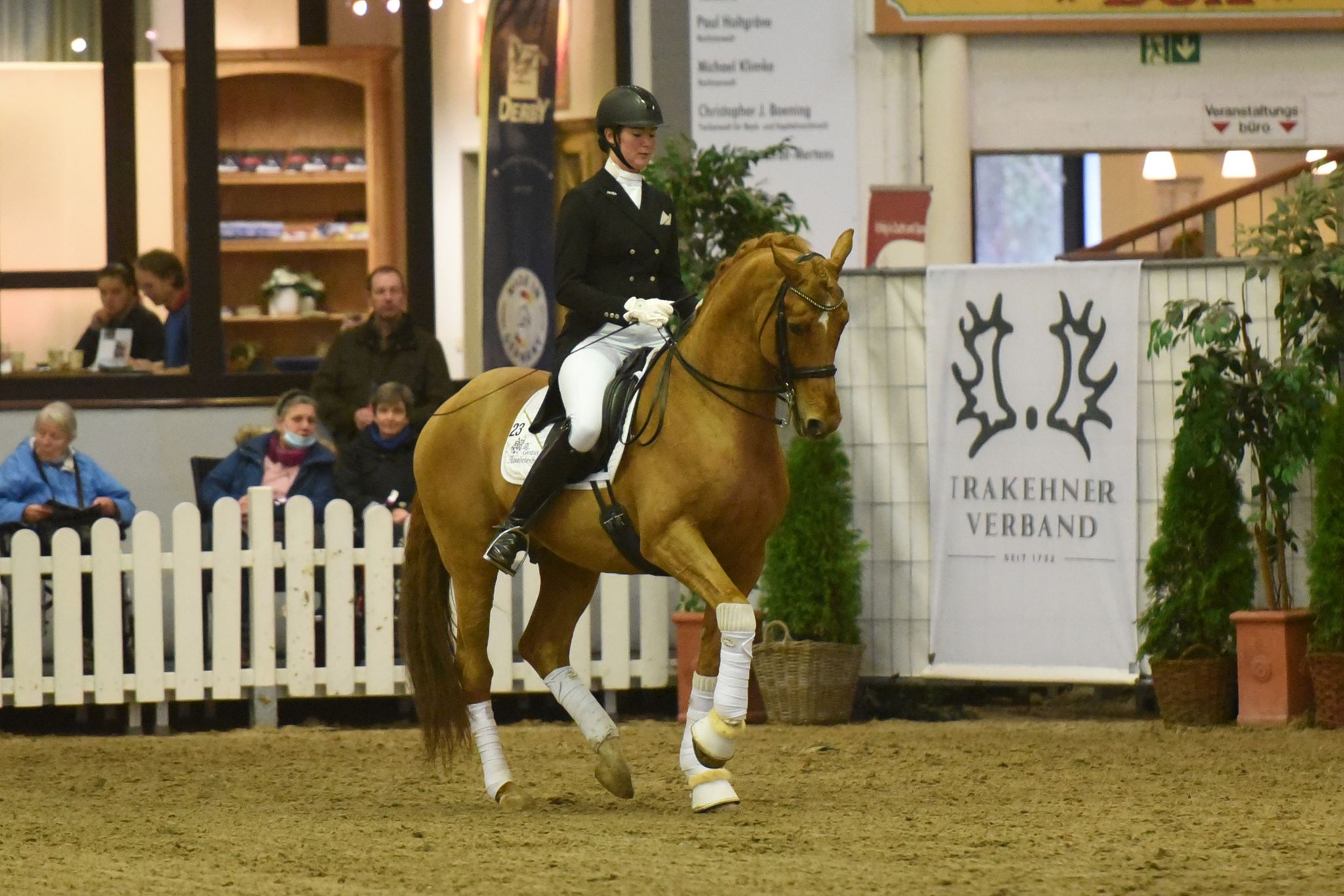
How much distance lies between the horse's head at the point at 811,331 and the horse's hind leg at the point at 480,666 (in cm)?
171

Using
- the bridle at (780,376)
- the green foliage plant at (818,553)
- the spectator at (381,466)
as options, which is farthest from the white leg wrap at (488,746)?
the spectator at (381,466)

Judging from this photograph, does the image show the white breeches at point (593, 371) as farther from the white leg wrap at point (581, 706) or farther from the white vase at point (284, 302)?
the white vase at point (284, 302)

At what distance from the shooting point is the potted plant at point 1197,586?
9594 millimetres

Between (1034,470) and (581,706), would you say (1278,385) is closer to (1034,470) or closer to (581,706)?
(1034,470)

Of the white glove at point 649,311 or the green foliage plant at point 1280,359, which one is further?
the green foliage plant at point 1280,359

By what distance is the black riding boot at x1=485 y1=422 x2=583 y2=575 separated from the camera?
7309 mm

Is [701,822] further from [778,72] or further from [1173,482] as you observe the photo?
[778,72]

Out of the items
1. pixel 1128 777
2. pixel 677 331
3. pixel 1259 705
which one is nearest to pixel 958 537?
pixel 1259 705

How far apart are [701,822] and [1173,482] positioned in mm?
3819

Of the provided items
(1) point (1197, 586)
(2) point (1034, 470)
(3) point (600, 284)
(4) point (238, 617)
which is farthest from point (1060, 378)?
(4) point (238, 617)

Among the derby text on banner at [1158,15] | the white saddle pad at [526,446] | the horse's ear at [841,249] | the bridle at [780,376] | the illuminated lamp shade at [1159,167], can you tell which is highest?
the derby text on banner at [1158,15]

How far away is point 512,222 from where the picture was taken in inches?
476

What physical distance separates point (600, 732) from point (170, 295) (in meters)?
6.45

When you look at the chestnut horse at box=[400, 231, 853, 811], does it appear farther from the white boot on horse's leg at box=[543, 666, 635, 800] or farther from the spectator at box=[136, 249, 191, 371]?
the spectator at box=[136, 249, 191, 371]
